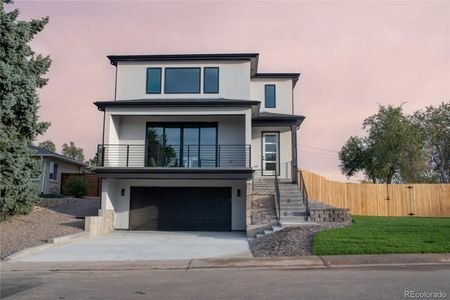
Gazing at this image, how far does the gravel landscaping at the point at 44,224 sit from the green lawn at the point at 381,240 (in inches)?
361

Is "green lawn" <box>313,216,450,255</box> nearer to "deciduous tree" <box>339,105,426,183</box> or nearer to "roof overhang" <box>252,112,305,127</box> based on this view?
"roof overhang" <box>252,112,305,127</box>

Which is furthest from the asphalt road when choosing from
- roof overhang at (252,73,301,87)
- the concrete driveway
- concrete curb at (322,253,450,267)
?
roof overhang at (252,73,301,87)


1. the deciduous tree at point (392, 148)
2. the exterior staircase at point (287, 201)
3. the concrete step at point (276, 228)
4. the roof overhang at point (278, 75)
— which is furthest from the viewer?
the deciduous tree at point (392, 148)

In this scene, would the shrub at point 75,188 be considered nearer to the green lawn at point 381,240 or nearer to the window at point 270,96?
the window at point 270,96

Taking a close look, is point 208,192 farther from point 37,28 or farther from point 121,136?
point 37,28

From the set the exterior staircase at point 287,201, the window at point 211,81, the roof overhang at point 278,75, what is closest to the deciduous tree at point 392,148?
the roof overhang at point 278,75

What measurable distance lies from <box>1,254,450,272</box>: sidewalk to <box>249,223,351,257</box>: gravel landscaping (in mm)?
686

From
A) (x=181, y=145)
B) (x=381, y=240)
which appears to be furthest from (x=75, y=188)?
(x=381, y=240)

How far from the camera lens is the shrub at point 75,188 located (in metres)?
25.2

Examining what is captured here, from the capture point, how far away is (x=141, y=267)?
10188 millimetres

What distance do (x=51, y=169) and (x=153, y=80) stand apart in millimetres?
12306

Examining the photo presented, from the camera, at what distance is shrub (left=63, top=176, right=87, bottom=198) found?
25219 mm

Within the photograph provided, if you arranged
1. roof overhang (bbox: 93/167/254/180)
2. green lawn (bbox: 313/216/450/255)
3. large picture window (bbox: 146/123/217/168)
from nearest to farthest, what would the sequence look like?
green lawn (bbox: 313/216/450/255) → roof overhang (bbox: 93/167/254/180) → large picture window (bbox: 146/123/217/168)

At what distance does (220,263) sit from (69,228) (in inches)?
323
